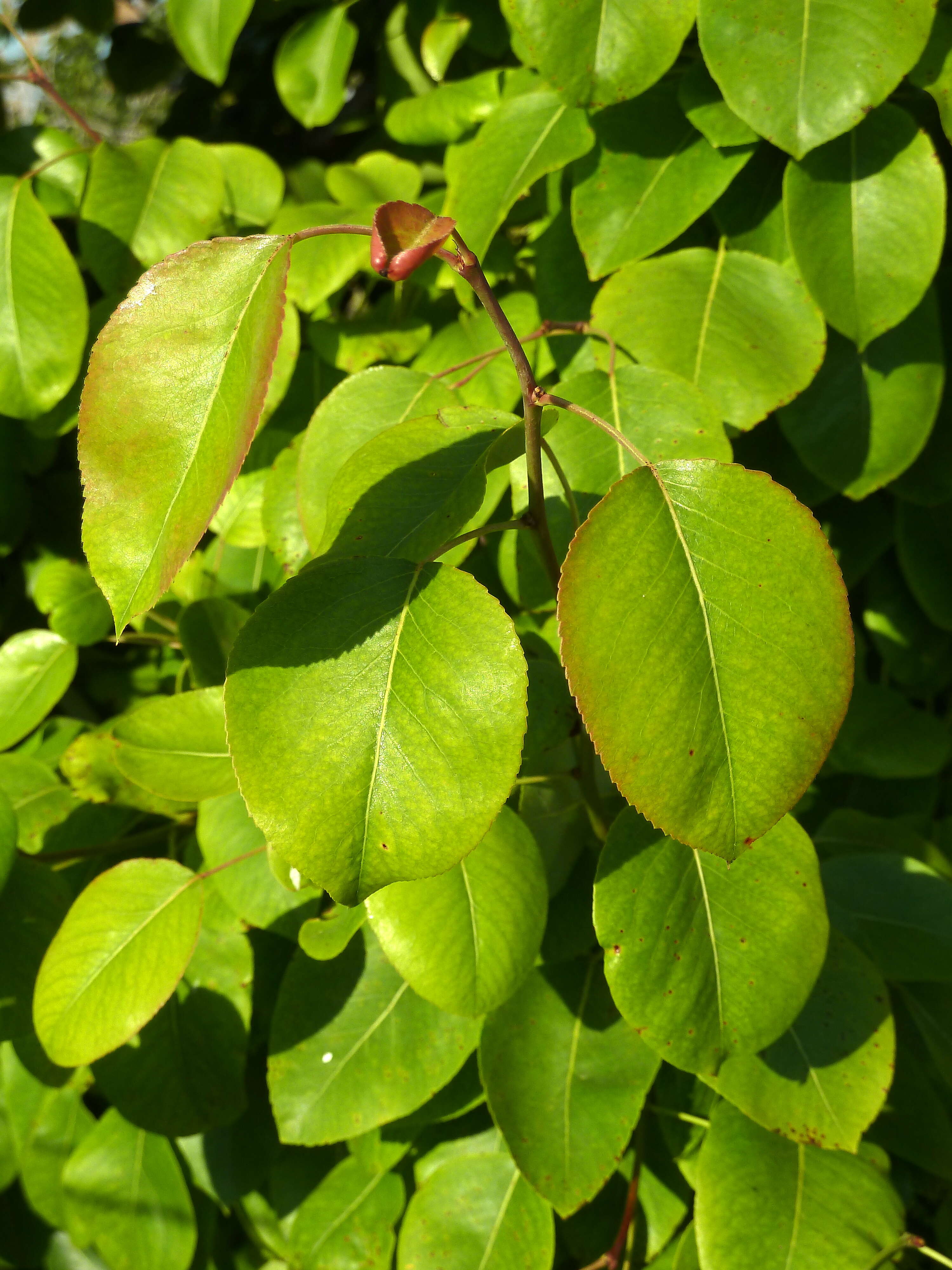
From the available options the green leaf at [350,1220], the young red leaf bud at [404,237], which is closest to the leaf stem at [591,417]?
the young red leaf bud at [404,237]

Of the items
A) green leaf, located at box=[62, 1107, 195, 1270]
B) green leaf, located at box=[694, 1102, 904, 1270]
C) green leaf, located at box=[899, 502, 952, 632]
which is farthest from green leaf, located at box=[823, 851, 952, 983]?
green leaf, located at box=[62, 1107, 195, 1270]

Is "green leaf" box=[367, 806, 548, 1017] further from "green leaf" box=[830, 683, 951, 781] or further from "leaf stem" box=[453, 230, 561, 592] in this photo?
"green leaf" box=[830, 683, 951, 781]

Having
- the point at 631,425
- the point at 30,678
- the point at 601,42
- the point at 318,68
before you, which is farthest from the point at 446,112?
the point at 30,678

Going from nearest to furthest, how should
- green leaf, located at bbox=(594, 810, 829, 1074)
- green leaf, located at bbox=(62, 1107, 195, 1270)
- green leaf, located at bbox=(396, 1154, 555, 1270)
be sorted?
green leaf, located at bbox=(594, 810, 829, 1074), green leaf, located at bbox=(396, 1154, 555, 1270), green leaf, located at bbox=(62, 1107, 195, 1270)

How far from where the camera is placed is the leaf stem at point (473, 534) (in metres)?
0.59

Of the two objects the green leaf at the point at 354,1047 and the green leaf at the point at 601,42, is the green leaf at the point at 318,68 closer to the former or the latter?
the green leaf at the point at 601,42

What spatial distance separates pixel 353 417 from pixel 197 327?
332 mm

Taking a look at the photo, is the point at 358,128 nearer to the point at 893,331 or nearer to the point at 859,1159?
the point at 893,331

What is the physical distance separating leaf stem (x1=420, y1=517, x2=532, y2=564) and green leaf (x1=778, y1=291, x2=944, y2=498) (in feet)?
1.40

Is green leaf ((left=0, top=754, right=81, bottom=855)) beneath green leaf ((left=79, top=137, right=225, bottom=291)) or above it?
beneath

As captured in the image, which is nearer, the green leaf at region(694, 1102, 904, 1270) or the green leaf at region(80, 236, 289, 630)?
the green leaf at region(80, 236, 289, 630)

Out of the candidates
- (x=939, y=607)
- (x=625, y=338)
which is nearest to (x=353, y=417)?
(x=625, y=338)

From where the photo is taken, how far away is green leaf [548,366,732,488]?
780 millimetres

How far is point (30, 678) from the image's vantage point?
47.8 inches
